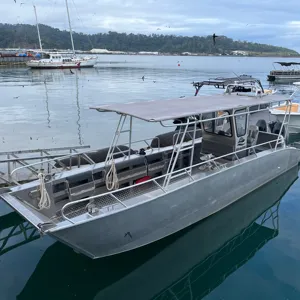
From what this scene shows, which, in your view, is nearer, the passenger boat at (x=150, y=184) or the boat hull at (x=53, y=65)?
the passenger boat at (x=150, y=184)

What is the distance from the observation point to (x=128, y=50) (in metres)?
200

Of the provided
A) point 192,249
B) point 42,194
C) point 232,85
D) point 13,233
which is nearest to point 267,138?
point 232,85

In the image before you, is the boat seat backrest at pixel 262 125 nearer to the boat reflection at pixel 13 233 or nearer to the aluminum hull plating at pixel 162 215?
the aluminum hull plating at pixel 162 215

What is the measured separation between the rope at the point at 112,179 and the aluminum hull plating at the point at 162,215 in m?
1.32

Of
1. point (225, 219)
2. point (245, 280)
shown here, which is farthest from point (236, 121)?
point (245, 280)

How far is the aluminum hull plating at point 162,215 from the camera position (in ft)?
18.7

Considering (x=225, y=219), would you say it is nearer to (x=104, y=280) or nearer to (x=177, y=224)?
(x=177, y=224)

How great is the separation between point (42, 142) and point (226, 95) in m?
9.11

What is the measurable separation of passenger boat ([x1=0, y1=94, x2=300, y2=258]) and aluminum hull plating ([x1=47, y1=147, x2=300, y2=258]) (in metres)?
0.02

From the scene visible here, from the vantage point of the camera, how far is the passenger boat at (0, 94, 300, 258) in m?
5.89

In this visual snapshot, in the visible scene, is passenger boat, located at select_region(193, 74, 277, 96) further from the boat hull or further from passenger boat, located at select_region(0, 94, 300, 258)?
the boat hull

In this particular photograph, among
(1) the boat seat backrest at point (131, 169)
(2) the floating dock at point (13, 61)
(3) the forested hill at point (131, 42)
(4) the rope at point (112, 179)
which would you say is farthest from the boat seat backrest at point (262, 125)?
(3) the forested hill at point (131, 42)

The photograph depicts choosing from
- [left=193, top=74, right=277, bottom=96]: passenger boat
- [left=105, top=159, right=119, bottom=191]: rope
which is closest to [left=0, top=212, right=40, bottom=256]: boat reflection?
[left=105, top=159, right=119, bottom=191]: rope

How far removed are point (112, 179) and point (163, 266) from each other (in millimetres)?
2282
